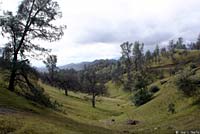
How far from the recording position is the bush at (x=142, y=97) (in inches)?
3664

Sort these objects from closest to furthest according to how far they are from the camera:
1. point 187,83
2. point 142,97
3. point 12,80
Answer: point 12,80 < point 187,83 < point 142,97

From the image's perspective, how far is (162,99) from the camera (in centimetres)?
7594

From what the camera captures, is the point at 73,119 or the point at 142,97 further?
the point at 142,97

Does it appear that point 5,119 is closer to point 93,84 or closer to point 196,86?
point 196,86

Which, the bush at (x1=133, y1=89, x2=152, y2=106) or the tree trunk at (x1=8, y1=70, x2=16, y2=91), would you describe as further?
the bush at (x1=133, y1=89, x2=152, y2=106)

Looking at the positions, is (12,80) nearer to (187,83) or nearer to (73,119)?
(73,119)

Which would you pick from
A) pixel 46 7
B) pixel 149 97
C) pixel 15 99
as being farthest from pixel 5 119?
pixel 149 97

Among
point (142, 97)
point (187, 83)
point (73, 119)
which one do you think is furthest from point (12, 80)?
point (142, 97)

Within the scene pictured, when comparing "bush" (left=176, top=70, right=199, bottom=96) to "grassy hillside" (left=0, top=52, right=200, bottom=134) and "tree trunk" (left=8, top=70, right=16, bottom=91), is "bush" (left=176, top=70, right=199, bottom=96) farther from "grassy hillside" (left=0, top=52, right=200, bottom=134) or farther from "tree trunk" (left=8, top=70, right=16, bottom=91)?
"tree trunk" (left=8, top=70, right=16, bottom=91)

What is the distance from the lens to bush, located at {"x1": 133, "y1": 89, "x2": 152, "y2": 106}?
305 feet

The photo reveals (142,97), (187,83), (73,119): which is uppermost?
(187,83)

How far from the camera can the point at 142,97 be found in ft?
307

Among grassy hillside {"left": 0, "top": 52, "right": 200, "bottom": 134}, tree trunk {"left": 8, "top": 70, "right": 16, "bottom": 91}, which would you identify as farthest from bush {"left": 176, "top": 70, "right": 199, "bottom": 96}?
tree trunk {"left": 8, "top": 70, "right": 16, "bottom": 91}

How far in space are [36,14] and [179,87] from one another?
30.7 m
